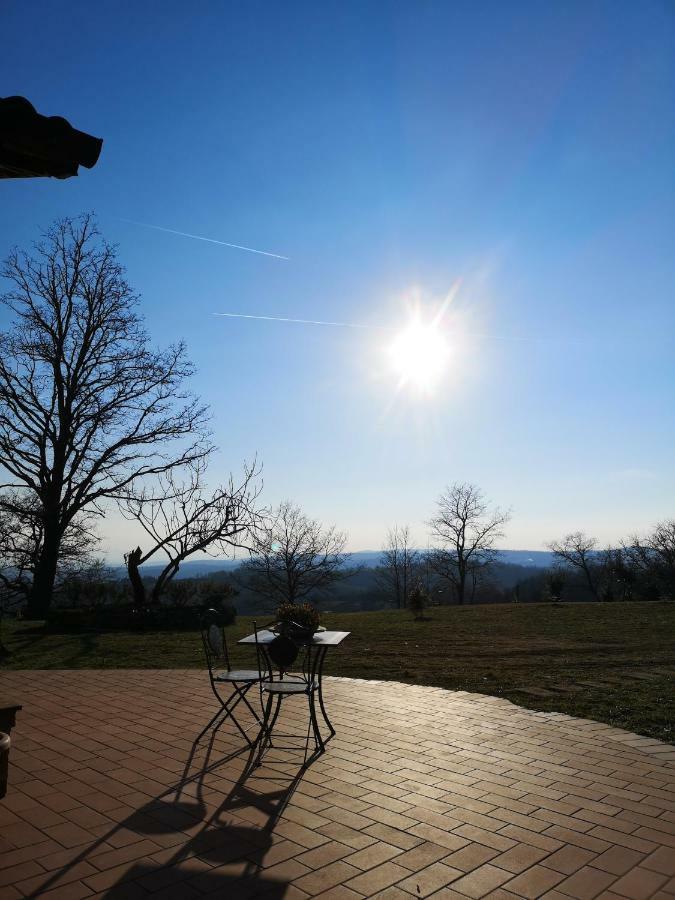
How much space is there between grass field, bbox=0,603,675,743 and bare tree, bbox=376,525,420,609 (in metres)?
26.8

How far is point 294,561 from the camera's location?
24781 millimetres

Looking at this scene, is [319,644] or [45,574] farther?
[45,574]

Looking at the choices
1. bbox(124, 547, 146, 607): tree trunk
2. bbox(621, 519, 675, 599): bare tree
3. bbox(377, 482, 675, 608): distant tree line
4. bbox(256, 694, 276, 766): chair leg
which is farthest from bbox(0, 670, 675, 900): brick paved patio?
bbox(621, 519, 675, 599): bare tree

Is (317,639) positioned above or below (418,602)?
below

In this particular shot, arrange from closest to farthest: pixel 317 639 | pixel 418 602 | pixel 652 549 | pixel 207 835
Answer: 1. pixel 207 835
2. pixel 317 639
3. pixel 418 602
4. pixel 652 549

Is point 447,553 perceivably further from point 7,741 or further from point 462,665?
point 7,741

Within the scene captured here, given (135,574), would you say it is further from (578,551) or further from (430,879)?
(578,551)

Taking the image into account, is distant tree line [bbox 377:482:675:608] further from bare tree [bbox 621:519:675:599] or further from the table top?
→ the table top

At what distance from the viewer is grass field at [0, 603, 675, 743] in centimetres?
603

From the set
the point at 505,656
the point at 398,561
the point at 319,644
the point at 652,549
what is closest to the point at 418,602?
the point at 505,656

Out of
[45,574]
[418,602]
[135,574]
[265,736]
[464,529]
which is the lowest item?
[265,736]

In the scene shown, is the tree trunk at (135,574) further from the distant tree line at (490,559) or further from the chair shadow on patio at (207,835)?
the distant tree line at (490,559)

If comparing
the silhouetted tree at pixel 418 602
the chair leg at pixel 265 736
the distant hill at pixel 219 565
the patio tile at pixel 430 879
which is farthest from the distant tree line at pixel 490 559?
the patio tile at pixel 430 879

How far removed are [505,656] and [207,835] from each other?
6960 millimetres
